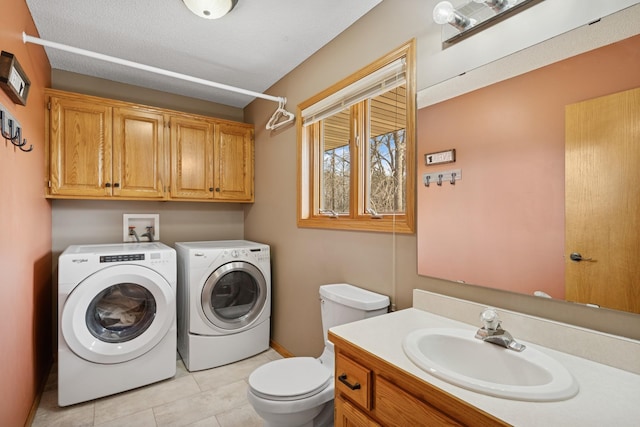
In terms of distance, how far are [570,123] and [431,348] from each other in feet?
3.02

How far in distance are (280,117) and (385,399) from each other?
2.42 metres

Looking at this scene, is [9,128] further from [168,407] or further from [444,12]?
[444,12]

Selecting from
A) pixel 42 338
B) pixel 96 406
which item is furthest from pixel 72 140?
pixel 96 406

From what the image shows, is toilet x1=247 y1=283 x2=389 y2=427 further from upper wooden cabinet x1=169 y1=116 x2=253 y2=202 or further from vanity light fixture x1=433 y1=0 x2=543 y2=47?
upper wooden cabinet x1=169 y1=116 x2=253 y2=202

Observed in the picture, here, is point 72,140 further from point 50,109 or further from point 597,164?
point 597,164

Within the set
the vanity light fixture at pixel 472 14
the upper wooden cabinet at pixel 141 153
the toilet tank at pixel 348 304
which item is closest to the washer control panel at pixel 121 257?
the upper wooden cabinet at pixel 141 153

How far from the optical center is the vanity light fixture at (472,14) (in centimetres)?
121

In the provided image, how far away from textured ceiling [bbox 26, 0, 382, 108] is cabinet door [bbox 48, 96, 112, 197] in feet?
1.38

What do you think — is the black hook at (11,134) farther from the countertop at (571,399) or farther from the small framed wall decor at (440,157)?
the small framed wall decor at (440,157)

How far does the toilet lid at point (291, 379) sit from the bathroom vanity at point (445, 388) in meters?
0.31

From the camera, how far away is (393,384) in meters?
0.97

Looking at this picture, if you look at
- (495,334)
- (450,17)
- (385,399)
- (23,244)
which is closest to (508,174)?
(495,334)

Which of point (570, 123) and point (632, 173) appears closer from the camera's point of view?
point (632, 173)

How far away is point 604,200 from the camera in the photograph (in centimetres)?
97
